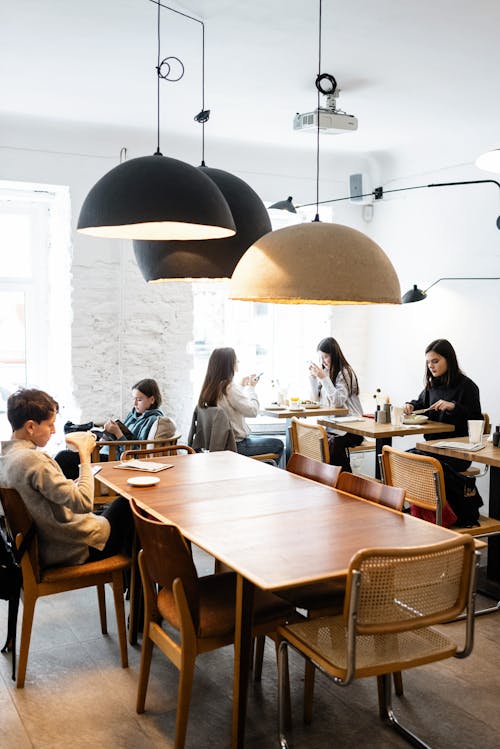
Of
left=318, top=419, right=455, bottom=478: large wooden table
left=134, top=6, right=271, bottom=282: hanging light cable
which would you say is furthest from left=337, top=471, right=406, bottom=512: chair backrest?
left=318, top=419, right=455, bottom=478: large wooden table

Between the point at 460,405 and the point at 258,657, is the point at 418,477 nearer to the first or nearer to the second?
the point at 258,657

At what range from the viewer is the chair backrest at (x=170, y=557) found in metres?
2.41

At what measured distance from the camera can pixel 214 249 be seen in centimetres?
311

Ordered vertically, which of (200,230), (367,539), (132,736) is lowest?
(132,736)

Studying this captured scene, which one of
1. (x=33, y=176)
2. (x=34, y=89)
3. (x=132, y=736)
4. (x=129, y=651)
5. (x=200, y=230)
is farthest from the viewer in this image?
(x=33, y=176)

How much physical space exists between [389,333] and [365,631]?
5.07m

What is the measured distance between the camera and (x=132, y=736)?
A: 2.68 metres

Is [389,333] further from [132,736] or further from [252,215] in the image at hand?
[132,736]

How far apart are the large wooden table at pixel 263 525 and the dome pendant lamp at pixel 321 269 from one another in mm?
829

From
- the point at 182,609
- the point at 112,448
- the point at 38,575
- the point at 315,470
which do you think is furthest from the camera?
the point at 112,448

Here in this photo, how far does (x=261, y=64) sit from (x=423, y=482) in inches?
102

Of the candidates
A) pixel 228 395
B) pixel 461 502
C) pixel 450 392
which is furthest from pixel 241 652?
pixel 450 392

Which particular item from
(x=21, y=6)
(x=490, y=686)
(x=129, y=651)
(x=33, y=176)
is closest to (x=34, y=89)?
(x=33, y=176)

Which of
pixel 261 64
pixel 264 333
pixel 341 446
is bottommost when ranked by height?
pixel 341 446
